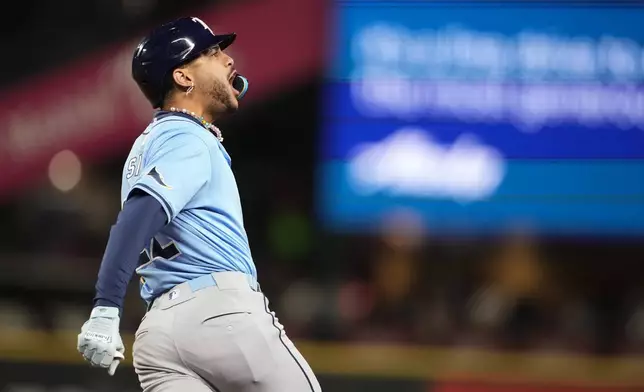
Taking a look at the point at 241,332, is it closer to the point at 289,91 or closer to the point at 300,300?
the point at 300,300

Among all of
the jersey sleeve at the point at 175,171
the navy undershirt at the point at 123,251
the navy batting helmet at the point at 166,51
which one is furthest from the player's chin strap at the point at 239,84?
the navy undershirt at the point at 123,251

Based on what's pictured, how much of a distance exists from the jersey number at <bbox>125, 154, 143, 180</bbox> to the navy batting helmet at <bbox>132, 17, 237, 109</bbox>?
220 mm

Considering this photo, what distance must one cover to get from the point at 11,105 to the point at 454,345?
3.58 metres

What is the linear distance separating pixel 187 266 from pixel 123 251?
0.83ft

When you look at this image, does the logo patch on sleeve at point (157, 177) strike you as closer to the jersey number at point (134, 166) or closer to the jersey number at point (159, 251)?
the jersey number at point (134, 166)

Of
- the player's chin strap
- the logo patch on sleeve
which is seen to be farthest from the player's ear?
the logo patch on sleeve

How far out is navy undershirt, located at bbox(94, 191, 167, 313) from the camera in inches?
109

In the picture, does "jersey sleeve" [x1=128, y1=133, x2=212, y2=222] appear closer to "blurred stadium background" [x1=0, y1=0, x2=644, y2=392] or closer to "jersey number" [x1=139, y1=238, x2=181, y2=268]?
"jersey number" [x1=139, y1=238, x2=181, y2=268]

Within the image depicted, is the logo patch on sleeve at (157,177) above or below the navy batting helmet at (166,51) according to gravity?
below

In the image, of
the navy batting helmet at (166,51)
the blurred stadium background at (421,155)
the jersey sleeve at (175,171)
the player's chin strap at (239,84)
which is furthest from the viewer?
the blurred stadium background at (421,155)

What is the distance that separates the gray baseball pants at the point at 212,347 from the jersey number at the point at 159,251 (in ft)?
0.28

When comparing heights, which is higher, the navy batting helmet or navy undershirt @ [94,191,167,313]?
the navy batting helmet

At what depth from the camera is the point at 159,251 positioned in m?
3.01

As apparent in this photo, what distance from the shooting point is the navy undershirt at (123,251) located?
2.76m
